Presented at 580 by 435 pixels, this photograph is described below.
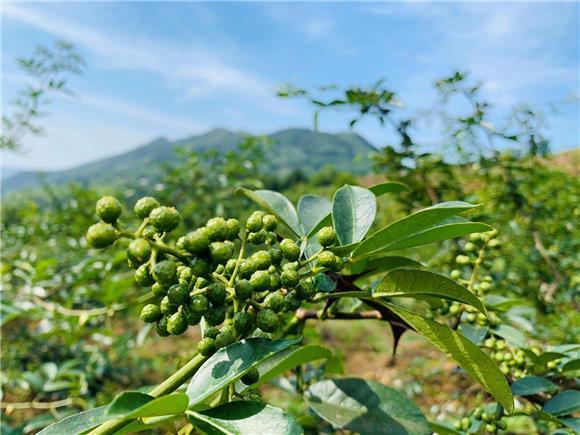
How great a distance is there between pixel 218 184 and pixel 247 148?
453 mm

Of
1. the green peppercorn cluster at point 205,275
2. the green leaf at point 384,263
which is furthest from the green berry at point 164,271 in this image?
the green leaf at point 384,263

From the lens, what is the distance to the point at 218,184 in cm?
431

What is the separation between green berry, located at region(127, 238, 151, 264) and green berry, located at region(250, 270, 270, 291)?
0.49 ft

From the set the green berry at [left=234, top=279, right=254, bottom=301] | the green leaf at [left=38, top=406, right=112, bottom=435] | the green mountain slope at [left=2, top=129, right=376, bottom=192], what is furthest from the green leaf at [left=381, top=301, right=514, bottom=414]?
the green mountain slope at [left=2, top=129, right=376, bottom=192]

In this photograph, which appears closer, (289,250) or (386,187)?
(289,250)

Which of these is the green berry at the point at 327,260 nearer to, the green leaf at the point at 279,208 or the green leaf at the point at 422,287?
the green leaf at the point at 422,287

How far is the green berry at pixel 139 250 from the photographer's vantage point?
0.57 meters

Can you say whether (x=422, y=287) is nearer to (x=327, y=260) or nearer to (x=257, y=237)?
(x=327, y=260)

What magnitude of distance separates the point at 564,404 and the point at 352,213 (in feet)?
1.89

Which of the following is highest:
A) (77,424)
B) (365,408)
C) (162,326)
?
(162,326)

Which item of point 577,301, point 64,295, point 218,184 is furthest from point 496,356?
point 218,184

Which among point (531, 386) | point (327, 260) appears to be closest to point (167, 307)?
point (327, 260)

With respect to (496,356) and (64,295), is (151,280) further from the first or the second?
(64,295)

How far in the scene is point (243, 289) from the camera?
63 cm
